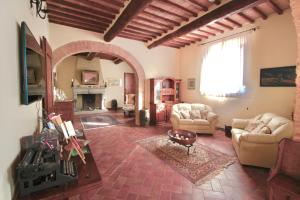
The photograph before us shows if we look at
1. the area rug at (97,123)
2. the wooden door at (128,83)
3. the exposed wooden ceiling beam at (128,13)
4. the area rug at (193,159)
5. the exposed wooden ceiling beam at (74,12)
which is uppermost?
the exposed wooden ceiling beam at (74,12)

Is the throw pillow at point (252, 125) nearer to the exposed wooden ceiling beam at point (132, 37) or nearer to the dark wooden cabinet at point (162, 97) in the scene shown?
the dark wooden cabinet at point (162, 97)

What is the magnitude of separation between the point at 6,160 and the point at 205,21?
3.91m

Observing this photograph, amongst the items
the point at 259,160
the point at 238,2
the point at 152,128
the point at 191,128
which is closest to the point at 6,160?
the point at 259,160

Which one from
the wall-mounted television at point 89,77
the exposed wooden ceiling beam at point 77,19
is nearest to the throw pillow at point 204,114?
the exposed wooden ceiling beam at point 77,19

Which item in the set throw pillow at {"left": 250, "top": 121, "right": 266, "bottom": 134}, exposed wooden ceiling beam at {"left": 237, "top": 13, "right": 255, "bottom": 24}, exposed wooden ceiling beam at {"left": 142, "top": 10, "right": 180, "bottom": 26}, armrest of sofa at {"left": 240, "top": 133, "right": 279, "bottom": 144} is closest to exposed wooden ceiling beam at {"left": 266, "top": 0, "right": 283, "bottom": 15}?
exposed wooden ceiling beam at {"left": 237, "top": 13, "right": 255, "bottom": 24}

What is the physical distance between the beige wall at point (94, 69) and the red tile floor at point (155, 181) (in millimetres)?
5866

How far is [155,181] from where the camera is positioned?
231 centimetres

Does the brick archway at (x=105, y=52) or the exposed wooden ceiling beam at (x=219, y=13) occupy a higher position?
the exposed wooden ceiling beam at (x=219, y=13)

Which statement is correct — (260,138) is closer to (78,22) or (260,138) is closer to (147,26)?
(147,26)

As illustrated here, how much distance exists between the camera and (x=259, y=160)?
8.73 ft

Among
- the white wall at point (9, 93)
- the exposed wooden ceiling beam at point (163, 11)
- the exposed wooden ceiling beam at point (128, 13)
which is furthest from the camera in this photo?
the exposed wooden ceiling beam at point (163, 11)

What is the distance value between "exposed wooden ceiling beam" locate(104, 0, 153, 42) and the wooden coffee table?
2.61 metres

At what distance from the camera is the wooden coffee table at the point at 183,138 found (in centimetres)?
311

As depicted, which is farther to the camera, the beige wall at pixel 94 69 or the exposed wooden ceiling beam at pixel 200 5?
the beige wall at pixel 94 69
